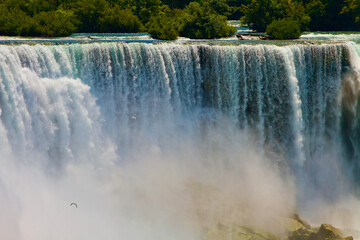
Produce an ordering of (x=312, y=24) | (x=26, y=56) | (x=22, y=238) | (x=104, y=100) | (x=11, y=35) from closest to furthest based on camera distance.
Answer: (x=22, y=238), (x=26, y=56), (x=104, y=100), (x=11, y=35), (x=312, y=24)

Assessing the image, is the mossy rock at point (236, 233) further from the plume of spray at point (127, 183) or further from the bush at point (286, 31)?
the bush at point (286, 31)

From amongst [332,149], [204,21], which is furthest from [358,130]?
[204,21]

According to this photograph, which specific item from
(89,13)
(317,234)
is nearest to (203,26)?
(89,13)

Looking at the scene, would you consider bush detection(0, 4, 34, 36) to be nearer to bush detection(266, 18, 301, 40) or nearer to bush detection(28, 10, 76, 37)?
bush detection(28, 10, 76, 37)

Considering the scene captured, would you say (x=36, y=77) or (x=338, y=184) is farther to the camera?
(x=338, y=184)

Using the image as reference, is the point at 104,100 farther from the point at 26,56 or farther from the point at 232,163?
the point at 232,163

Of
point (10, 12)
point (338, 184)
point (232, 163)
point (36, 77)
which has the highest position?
point (10, 12)

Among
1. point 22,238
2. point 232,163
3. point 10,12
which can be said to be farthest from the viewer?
point 10,12
